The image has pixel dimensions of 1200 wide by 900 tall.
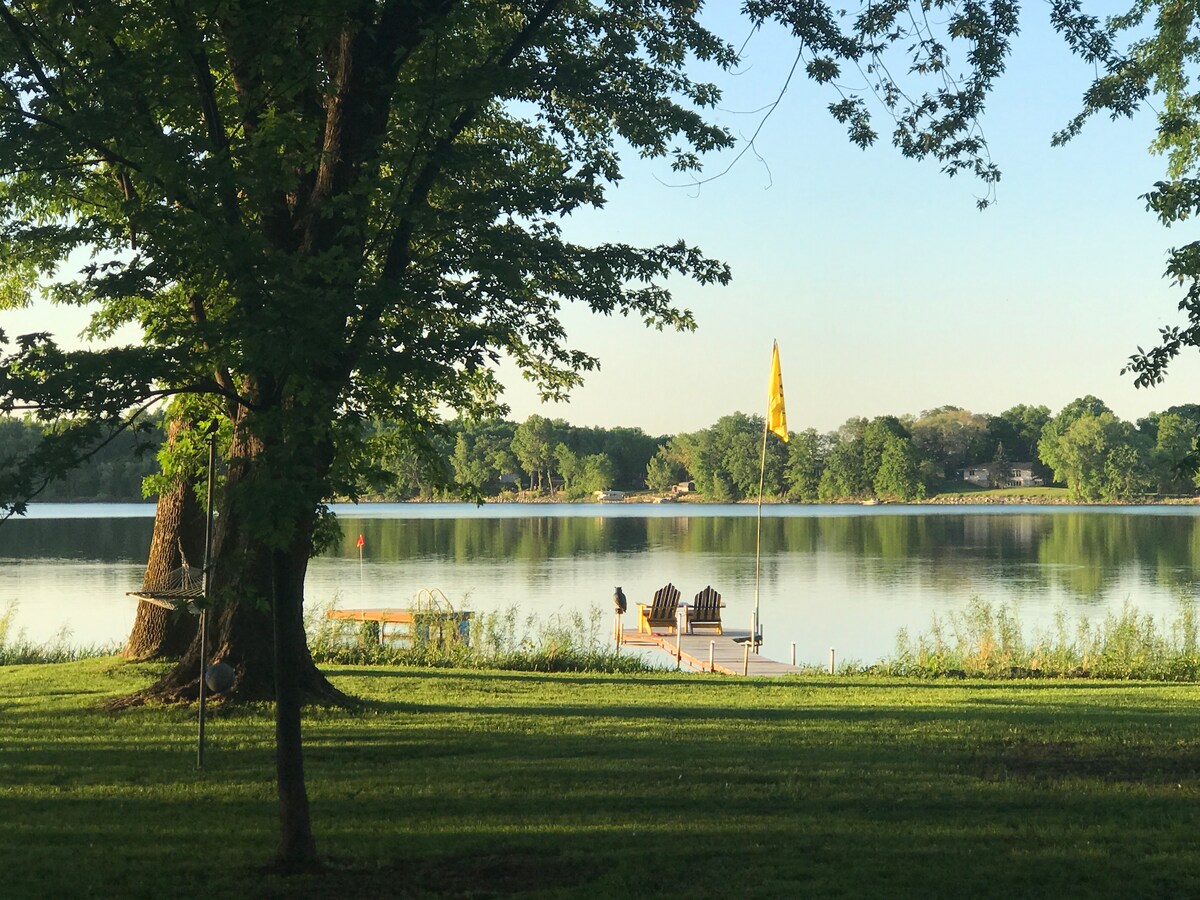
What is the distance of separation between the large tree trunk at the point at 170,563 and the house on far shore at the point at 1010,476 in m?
142

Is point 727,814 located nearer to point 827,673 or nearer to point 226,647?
point 226,647

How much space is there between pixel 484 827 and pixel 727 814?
4.63 feet

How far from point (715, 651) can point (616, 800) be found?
14631 mm

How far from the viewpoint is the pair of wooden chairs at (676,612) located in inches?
944

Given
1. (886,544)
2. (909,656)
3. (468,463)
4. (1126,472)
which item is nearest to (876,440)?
(1126,472)

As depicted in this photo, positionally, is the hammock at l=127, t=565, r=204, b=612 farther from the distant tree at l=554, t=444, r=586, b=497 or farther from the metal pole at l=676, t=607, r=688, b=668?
the distant tree at l=554, t=444, r=586, b=497

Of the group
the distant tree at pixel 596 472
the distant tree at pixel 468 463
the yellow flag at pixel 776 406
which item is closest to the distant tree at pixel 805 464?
the distant tree at pixel 596 472

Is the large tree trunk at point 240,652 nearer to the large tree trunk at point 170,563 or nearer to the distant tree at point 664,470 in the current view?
the large tree trunk at point 170,563

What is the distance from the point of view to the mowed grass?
599 centimetres

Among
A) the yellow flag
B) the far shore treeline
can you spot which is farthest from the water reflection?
the far shore treeline

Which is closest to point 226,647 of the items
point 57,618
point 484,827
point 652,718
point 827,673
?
point 652,718

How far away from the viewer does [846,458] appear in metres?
133

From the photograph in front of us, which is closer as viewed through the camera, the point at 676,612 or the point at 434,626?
the point at 434,626

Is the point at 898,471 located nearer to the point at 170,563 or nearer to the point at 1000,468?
the point at 1000,468
